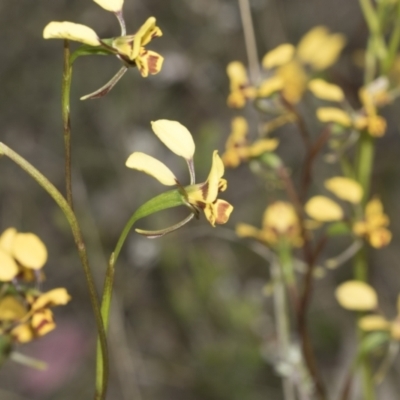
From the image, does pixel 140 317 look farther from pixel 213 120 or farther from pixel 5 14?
pixel 5 14

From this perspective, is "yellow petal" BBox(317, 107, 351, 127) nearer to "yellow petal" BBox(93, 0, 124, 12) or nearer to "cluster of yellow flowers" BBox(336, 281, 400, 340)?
"cluster of yellow flowers" BBox(336, 281, 400, 340)

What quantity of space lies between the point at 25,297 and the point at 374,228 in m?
0.41

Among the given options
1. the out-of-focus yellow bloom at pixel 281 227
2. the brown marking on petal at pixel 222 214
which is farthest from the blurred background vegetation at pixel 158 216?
the brown marking on petal at pixel 222 214

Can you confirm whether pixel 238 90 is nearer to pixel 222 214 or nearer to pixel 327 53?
pixel 222 214

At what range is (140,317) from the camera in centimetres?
200

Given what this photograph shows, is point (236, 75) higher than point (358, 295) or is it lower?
higher

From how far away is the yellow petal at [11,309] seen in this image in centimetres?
62

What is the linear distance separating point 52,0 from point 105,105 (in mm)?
364

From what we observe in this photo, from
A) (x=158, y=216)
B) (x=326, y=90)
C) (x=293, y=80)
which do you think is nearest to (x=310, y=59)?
(x=293, y=80)

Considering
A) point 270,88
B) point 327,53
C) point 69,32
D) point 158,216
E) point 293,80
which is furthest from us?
point 158,216

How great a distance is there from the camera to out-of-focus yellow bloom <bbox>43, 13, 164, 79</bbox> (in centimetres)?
47

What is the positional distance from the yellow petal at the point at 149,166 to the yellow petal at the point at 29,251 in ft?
0.54

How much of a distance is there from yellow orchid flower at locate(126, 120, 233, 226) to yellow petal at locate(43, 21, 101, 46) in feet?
0.26

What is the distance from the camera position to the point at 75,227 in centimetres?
48
